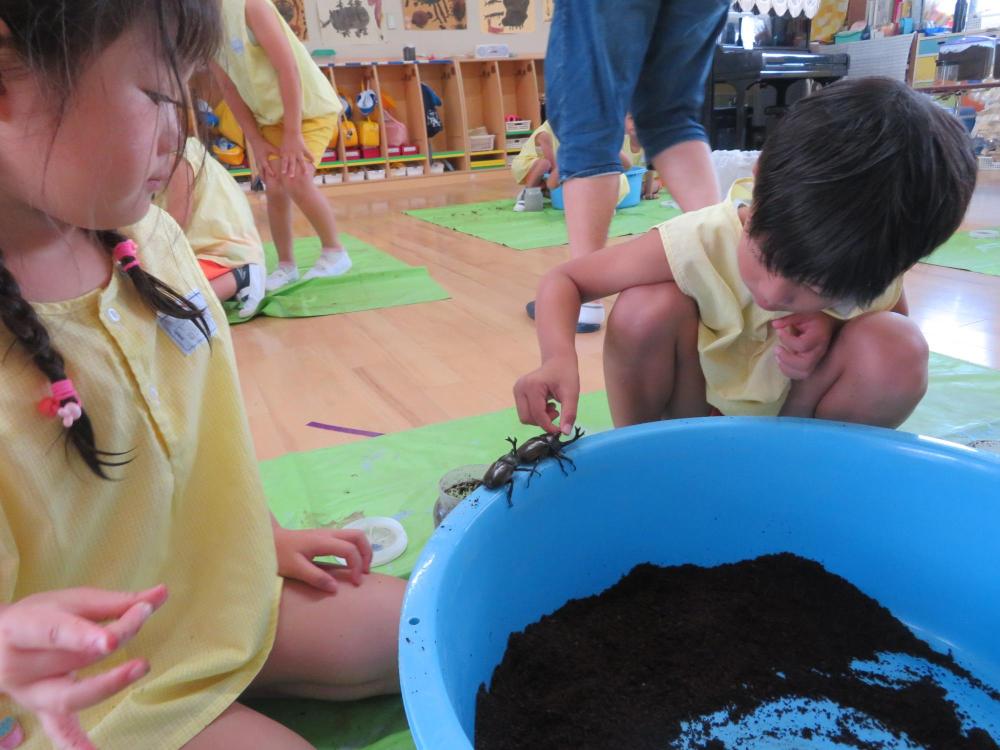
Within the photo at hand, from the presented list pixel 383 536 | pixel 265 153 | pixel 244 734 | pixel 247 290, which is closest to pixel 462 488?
pixel 383 536

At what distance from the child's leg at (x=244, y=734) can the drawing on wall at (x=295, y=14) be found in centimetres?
433

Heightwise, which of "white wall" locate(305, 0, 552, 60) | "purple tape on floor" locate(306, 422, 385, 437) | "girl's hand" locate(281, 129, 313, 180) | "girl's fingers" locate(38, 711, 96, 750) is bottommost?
"purple tape on floor" locate(306, 422, 385, 437)

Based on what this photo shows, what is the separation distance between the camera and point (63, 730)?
31cm

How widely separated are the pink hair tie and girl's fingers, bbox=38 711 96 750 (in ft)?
0.98

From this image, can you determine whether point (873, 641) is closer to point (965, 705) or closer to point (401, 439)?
point (965, 705)

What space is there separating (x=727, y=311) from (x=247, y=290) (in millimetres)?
1246

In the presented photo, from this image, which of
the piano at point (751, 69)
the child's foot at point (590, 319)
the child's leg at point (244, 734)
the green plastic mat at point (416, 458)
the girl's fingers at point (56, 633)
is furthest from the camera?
A: the piano at point (751, 69)

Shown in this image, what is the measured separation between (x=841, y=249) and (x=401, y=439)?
0.67m

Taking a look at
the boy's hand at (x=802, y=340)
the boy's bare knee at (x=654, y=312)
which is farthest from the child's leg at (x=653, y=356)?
the boy's hand at (x=802, y=340)

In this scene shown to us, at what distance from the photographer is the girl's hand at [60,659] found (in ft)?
1.01

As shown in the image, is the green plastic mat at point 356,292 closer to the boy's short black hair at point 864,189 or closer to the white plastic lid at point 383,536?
the white plastic lid at point 383,536

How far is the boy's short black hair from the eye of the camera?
1.93ft

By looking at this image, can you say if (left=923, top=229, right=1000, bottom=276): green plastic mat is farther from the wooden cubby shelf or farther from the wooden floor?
the wooden cubby shelf

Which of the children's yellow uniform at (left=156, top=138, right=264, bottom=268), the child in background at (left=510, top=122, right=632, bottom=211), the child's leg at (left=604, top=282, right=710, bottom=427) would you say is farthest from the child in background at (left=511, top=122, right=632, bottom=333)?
the child's leg at (left=604, top=282, right=710, bottom=427)
